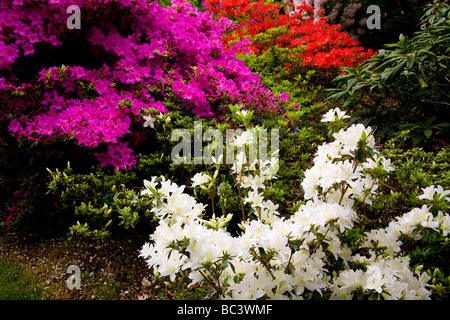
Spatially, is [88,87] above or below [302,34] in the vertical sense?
below

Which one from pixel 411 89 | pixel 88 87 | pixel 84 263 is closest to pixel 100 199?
pixel 84 263

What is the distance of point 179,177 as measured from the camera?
7.57 ft

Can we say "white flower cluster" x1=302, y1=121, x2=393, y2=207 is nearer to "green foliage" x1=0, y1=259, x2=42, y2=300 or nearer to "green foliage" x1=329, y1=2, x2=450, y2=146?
"green foliage" x1=329, y1=2, x2=450, y2=146

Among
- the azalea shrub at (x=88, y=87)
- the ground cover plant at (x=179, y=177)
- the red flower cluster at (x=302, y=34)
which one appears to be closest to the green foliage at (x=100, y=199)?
the ground cover plant at (x=179, y=177)

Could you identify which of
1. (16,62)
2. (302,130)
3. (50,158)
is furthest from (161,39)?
(302,130)

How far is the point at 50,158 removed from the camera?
2.28 metres

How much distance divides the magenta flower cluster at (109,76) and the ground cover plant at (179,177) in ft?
0.04

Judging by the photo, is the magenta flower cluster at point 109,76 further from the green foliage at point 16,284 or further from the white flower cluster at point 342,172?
the white flower cluster at point 342,172

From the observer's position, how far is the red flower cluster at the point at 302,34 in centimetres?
420

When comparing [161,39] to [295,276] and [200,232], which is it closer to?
[200,232]

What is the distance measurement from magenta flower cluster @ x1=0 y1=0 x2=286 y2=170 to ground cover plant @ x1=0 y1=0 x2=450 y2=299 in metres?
0.01

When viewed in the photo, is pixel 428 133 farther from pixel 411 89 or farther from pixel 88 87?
pixel 88 87

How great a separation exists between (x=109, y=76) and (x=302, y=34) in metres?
3.77

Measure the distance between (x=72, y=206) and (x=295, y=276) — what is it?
5.76ft
